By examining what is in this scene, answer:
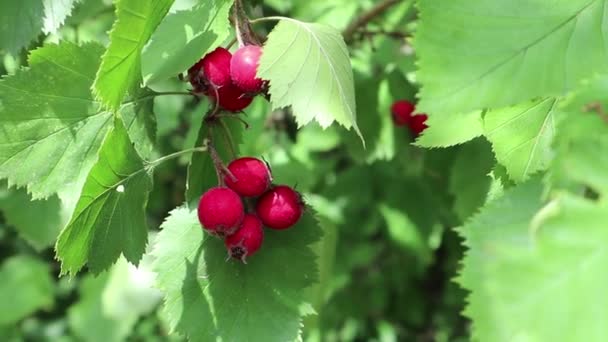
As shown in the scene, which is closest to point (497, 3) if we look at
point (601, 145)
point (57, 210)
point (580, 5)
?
point (580, 5)

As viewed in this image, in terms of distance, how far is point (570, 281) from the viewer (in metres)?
0.81

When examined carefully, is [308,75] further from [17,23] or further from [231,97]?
[17,23]

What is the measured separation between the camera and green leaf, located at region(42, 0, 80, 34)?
66.4 inches

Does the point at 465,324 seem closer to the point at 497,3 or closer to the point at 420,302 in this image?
the point at 420,302

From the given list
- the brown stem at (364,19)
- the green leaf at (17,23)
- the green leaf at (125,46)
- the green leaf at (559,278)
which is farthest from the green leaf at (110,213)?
the brown stem at (364,19)

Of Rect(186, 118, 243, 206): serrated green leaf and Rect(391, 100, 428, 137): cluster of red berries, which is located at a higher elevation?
Rect(186, 118, 243, 206): serrated green leaf

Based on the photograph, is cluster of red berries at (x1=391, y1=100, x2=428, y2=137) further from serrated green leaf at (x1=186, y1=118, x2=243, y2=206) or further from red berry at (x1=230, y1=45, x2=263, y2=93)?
red berry at (x1=230, y1=45, x2=263, y2=93)

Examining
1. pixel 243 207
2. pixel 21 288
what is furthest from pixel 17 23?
pixel 21 288

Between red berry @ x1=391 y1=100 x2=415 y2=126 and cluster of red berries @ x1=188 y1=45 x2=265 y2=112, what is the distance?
0.86 m

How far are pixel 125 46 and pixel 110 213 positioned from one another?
1.09ft

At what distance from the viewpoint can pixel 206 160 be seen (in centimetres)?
165

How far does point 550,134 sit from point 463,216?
37.2 inches

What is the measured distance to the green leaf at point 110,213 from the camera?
1.40 meters

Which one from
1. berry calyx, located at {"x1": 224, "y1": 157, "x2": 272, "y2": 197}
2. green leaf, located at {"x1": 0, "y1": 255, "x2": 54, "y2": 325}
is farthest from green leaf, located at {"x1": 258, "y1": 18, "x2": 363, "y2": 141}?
green leaf, located at {"x1": 0, "y1": 255, "x2": 54, "y2": 325}
